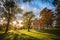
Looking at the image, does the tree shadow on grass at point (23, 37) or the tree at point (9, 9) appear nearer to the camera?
the tree shadow on grass at point (23, 37)

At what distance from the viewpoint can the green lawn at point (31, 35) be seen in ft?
7.95

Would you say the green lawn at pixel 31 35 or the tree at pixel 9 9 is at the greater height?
the tree at pixel 9 9

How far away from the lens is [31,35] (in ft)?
8.16

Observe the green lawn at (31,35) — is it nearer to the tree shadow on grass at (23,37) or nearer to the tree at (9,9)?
the tree shadow on grass at (23,37)

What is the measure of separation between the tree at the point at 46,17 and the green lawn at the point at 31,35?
0.62 feet

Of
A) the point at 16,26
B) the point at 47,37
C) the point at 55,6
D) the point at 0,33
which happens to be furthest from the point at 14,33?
the point at 55,6

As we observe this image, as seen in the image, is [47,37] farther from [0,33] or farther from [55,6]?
[0,33]

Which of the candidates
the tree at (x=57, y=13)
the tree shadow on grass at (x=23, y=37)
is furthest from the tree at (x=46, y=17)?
Result: the tree shadow on grass at (x=23, y=37)

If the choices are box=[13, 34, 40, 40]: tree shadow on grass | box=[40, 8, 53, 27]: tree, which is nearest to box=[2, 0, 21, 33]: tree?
box=[13, 34, 40, 40]: tree shadow on grass

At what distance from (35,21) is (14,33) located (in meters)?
0.59

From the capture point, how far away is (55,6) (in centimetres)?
271

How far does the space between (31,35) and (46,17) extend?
1.81 ft

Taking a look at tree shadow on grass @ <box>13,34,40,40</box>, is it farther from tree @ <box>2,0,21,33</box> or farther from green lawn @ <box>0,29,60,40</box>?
tree @ <box>2,0,21,33</box>

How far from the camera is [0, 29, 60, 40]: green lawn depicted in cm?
242
